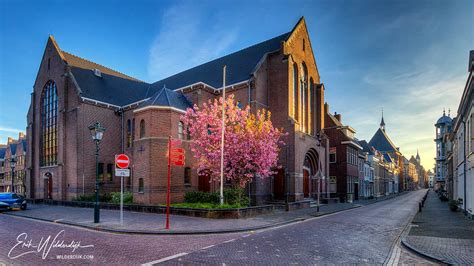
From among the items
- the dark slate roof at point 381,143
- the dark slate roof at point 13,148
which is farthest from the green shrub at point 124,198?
the dark slate roof at point 381,143

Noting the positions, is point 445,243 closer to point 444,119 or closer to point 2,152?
point 444,119

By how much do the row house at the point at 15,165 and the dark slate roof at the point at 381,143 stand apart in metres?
86.8

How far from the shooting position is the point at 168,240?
11.3 meters

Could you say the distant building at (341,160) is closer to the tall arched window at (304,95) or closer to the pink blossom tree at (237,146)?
the tall arched window at (304,95)

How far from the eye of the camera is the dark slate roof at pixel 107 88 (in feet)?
110

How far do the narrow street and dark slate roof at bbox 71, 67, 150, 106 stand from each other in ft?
74.3

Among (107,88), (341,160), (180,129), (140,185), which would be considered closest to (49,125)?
(107,88)

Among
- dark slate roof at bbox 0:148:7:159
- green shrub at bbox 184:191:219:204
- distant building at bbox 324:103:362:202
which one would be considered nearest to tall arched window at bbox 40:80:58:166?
green shrub at bbox 184:191:219:204

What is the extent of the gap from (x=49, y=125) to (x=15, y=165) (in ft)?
103

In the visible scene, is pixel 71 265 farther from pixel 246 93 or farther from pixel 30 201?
pixel 30 201

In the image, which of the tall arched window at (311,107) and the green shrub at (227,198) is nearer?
the green shrub at (227,198)

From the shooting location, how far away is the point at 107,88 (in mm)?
36281

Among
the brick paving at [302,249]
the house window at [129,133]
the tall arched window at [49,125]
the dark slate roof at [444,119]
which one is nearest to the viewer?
the brick paving at [302,249]

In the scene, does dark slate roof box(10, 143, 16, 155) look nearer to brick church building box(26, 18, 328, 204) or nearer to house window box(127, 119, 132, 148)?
brick church building box(26, 18, 328, 204)
